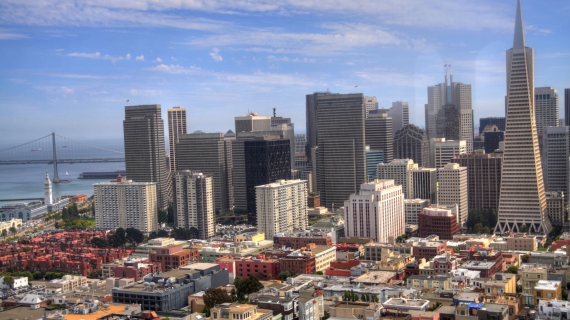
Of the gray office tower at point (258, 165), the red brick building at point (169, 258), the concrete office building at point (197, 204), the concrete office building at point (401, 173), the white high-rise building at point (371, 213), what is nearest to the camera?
the red brick building at point (169, 258)

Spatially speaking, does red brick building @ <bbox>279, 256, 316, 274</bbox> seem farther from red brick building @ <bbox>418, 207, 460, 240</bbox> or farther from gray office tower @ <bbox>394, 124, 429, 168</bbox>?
gray office tower @ <bbox>394, 124, 429, 168</bbox>

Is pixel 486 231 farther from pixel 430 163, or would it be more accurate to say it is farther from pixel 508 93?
pixel 430 163

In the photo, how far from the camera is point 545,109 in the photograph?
18.3 meters

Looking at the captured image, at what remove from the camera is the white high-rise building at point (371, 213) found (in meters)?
13.7

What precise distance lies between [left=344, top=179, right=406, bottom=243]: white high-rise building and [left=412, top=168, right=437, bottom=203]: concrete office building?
Result: 10.9ft

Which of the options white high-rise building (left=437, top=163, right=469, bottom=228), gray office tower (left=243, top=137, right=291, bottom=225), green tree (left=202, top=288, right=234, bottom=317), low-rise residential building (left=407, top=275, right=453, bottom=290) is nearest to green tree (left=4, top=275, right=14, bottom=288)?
green tree (left=202, top=288, right=234, bottom=317)

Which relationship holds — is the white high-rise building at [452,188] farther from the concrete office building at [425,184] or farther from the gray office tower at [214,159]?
the gray office tower at [214,159]

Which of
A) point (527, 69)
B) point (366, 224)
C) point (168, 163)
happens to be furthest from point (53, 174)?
point (527, 69)

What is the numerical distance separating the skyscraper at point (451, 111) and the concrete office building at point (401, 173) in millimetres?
2017

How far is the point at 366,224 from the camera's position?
1377 centimetres

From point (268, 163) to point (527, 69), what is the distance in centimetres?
736

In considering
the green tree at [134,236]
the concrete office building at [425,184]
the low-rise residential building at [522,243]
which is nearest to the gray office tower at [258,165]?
the green tree at [134,236]

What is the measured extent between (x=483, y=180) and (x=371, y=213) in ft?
15.9

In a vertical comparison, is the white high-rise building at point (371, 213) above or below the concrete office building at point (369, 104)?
below
